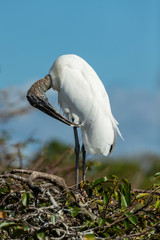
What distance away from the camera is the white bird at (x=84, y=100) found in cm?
453

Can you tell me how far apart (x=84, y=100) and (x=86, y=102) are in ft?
0.10

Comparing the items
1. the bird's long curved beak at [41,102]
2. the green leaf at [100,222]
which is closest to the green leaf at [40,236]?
the green leaf at [100,222]

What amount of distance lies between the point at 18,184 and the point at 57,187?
0.24 metres

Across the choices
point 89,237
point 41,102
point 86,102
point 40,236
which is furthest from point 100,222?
point 86,102

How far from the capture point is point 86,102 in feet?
15.3

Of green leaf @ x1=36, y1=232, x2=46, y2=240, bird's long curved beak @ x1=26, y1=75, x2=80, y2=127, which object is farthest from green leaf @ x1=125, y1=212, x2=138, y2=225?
bird's long curved beak @ x1=26, y1=75, x2=80, y2=127

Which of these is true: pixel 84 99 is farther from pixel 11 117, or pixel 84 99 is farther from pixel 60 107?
pixel 11 117

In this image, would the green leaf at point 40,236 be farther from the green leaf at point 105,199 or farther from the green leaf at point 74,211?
the green leaf at point 105,199

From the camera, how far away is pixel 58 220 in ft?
8.07

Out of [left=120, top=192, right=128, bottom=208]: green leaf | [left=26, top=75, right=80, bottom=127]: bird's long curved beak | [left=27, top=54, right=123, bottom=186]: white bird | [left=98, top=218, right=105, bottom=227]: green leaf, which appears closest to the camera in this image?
[left=98, top=218, right=105, bottom=227]: green leaf

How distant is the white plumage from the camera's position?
4543mm

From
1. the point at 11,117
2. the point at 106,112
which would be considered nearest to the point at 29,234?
the point at 106,112

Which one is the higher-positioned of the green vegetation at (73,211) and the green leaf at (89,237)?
the green vegetation at (73,211)

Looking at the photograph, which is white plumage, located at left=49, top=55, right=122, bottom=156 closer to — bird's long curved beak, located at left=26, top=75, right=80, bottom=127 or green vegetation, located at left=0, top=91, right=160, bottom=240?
→ bird's long curved beak, located at left=26, top=75, right=80, bottom=127
